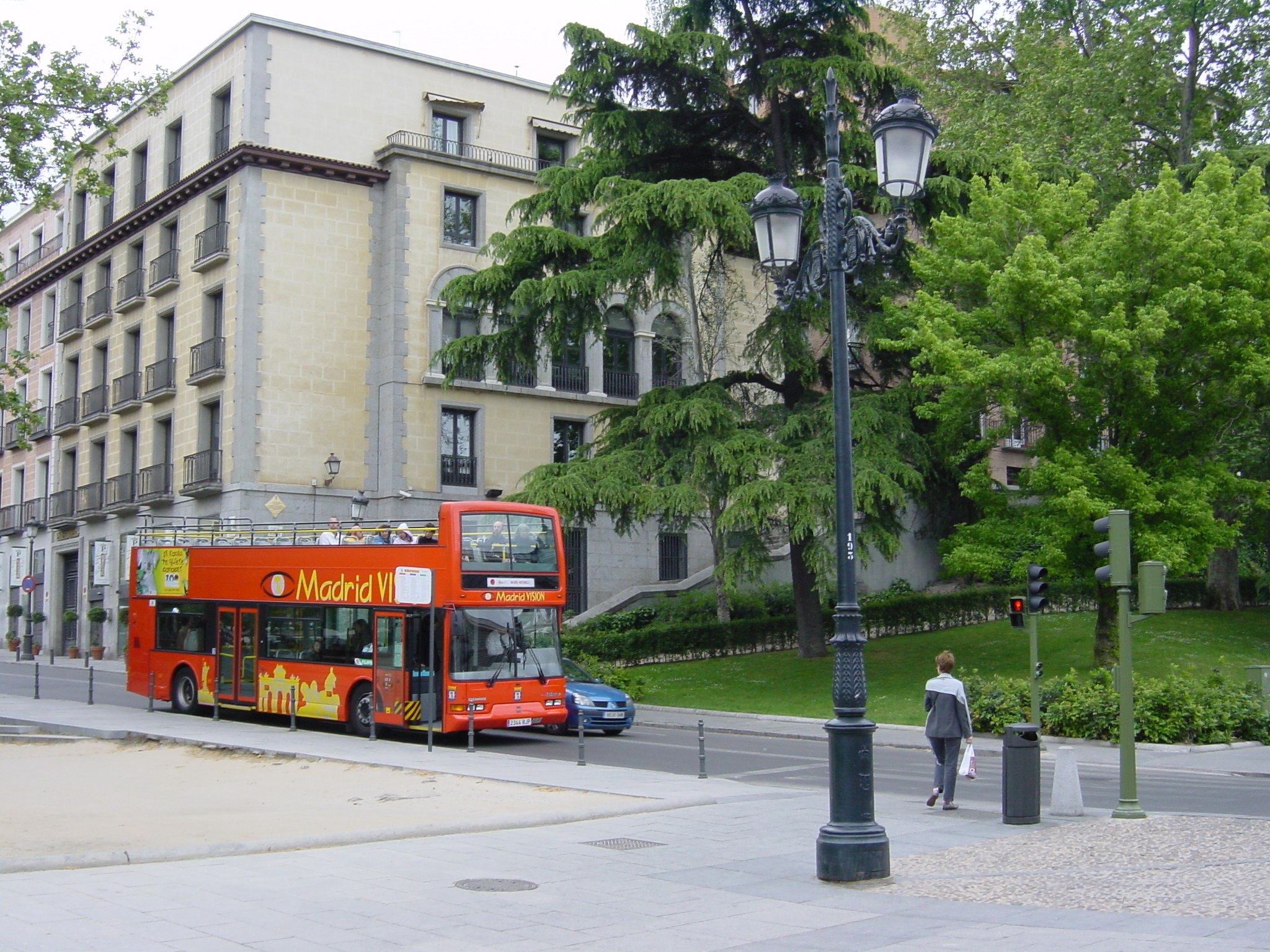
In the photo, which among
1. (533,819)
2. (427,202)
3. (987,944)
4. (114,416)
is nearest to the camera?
(987,944)

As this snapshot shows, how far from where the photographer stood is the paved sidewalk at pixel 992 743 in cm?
Result: 1986

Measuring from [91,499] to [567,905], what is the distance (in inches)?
1710

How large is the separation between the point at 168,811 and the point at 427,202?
101ft

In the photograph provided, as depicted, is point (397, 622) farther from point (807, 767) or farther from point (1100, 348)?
point (1100, 348)

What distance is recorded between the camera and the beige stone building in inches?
1539

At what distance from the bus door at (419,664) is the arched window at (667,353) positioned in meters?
20.0

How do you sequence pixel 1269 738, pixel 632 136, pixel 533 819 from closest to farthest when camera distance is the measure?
pixel 533 819, pixel 1269 738, pixel 632 136

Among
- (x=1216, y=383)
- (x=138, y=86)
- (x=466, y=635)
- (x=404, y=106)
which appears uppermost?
(x=404, y=106)

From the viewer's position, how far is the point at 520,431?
4306 centimetres

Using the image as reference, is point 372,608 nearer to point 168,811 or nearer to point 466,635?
point 466,635

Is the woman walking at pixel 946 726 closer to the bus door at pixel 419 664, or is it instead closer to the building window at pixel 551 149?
the bus door at pixel 419 664

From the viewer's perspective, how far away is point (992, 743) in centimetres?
2250

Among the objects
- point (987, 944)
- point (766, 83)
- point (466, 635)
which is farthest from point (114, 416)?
point (987, 944)

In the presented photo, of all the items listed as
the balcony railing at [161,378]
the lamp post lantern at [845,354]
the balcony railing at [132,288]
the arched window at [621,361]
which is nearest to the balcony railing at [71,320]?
the balcony railing at [132,288]
